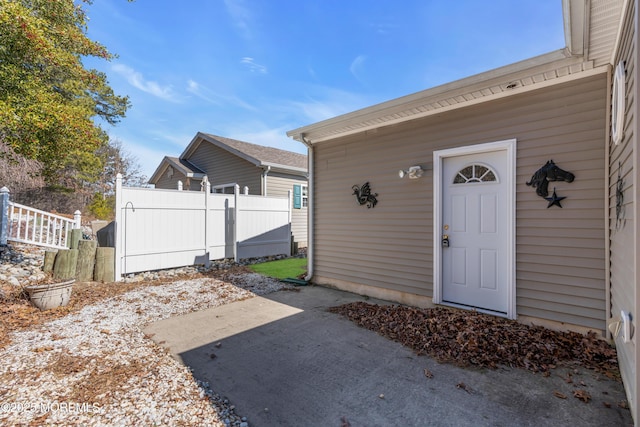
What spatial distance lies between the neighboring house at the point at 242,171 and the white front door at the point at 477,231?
7.29 m

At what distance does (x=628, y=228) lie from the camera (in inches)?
80.7

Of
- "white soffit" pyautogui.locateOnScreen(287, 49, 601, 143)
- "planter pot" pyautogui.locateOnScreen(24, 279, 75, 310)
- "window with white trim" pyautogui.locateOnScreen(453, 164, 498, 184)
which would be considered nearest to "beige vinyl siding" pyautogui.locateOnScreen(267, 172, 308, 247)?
"white soffit" pyautogui.locateOnScreen(287, 49, 601, 143)

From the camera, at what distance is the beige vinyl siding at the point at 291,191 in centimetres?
1082

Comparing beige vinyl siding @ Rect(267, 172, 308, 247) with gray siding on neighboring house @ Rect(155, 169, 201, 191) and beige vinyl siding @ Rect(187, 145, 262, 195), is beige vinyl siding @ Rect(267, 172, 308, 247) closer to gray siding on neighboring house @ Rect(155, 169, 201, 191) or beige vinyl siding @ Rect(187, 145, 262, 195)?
beige vinyl siding @ Rect(187, 145, 262, 195)

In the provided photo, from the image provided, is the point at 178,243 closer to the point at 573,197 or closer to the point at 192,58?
the point at 192,58

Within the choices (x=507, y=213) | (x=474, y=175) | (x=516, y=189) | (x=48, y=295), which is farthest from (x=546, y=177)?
(x=48, y=295)

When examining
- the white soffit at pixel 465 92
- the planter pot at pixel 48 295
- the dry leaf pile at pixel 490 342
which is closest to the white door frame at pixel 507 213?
the dry leaf pile at pixel 490 342

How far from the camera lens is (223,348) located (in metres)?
3.19

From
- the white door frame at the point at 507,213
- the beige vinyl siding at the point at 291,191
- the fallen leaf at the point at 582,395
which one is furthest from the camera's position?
the beige vinyl siding at the point at 291,191

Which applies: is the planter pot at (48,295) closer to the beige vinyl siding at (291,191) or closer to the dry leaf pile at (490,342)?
the dry leaf pile at (490,342)

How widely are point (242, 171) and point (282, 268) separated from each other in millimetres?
5061

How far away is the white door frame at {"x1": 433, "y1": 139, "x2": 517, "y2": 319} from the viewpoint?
3.57m

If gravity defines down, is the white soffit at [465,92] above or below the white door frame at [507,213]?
above

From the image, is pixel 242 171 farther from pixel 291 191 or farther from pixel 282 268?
pixel 282 268
